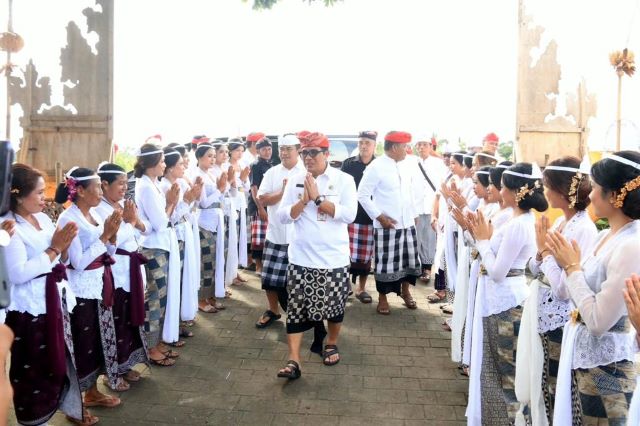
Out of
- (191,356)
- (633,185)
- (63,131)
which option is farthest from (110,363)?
(63,131)

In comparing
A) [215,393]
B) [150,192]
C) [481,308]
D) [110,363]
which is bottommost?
[215,393]

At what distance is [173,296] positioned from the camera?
4887 millimetres

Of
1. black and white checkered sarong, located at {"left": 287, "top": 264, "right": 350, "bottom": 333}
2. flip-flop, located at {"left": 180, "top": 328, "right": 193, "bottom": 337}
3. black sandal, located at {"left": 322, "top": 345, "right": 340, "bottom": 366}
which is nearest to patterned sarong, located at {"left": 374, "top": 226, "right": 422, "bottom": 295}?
black sandal, located at {"left": 322, "top": 345, "right": 340, "bottom": 366}

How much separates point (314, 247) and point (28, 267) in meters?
2.07

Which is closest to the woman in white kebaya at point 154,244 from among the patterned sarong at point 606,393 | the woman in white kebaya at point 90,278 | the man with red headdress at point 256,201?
the woman in white kebaya at point 90,278

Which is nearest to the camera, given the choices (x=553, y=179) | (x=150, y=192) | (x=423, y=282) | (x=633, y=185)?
(x=633, y=185)

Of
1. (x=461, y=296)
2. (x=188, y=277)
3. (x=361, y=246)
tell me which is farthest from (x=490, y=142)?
(x=188, y=277)

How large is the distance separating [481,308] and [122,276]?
2.52 metres

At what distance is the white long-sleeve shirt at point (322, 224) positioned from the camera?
14.8 ft

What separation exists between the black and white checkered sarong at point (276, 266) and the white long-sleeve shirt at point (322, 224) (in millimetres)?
932

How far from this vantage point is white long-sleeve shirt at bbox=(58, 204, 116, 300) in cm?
368

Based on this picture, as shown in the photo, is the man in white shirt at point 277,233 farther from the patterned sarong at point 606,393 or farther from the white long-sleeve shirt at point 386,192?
the patterned sarong at point 606,393

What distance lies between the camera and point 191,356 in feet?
16.3

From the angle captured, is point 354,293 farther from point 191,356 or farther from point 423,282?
point 191,356
